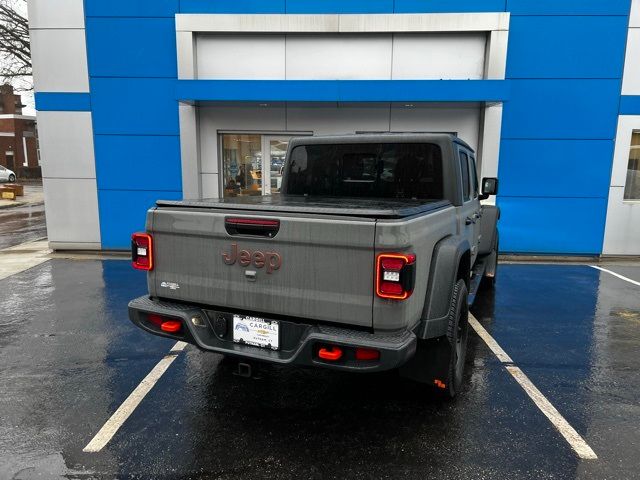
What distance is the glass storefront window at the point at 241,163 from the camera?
994 centimetres

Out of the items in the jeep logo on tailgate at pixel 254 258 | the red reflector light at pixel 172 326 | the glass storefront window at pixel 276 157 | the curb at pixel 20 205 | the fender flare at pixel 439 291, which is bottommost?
the curb at pixel 20 205

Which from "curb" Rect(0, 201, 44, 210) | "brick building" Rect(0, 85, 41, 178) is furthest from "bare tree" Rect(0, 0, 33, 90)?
"brick building" Rect(0, 85, 41, 178)

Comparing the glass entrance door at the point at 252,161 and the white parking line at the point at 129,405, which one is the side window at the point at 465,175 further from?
the glass entrance door at the point at 252,161

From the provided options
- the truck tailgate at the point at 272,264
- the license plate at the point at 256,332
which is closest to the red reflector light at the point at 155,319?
the truck tailgate at the point at 272,264

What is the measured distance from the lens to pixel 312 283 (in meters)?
2.84

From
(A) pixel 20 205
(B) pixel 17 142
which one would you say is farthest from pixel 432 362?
(B) pixel 17 142

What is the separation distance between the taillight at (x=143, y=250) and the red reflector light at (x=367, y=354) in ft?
5.53

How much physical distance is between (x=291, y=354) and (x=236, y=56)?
26.6ft

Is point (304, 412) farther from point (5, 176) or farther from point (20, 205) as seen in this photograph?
point (5, 176)

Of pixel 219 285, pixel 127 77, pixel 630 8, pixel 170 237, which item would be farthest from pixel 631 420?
pixel 127 77

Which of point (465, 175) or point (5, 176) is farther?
point (5, 176)

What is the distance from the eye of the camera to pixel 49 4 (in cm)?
916

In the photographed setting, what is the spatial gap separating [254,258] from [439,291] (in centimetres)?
129

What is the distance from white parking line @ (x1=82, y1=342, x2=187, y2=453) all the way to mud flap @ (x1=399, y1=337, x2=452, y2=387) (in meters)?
2.23
